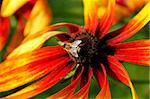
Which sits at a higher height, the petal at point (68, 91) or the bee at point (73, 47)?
the bee at point (73, 47)

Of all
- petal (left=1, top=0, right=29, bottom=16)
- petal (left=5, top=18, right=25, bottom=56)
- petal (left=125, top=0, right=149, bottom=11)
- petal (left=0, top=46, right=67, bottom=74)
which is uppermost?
petal (left=125, top=0, right=149, bottom=11)

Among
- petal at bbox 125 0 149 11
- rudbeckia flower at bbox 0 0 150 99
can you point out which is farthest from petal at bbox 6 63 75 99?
petal at bbox 125 0 149 11

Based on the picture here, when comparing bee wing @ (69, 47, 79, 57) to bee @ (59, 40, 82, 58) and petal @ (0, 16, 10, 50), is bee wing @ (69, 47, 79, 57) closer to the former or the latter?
bee @ (59, 40, 82, 58)

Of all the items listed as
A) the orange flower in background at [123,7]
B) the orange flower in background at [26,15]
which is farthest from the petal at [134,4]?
the orange flower in background at [26,15]

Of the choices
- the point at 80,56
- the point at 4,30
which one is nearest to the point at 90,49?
the point at 80,56

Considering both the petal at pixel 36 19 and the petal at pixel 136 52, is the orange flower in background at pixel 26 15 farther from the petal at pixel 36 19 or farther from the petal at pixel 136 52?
the petal at pixel 136 52

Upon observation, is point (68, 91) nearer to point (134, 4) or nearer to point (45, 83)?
point (45, 83)

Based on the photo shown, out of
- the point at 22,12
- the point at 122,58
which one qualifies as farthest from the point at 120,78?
the point at 22,12
